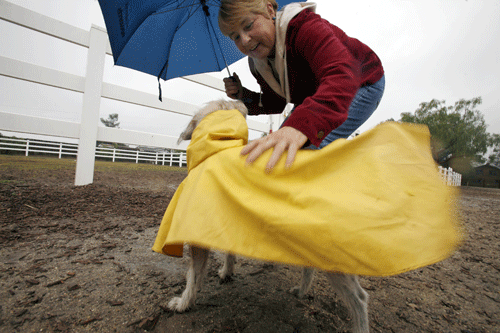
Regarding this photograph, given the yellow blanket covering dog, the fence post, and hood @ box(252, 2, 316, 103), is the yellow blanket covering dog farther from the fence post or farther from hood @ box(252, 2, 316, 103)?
the fence post

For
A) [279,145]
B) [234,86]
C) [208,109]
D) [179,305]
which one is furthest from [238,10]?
[179,305]

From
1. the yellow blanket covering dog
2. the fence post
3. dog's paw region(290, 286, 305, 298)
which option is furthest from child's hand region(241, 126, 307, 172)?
the fence post

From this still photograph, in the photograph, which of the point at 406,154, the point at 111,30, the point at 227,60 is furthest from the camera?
the point at 227,60

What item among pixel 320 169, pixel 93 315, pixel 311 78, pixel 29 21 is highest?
pixel 29 21

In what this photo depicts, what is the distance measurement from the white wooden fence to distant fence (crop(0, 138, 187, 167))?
626 cm

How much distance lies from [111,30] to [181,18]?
67 cm

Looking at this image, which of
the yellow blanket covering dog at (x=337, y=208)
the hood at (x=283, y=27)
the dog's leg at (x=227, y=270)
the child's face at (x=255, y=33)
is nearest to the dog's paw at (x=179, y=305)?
the dog's leg at (x=227, y=270)

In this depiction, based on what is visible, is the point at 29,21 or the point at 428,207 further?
the point at 29,21

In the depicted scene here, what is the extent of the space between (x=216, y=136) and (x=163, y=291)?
3.80 ft

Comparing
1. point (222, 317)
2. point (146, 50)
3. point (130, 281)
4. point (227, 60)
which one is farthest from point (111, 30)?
point (222, 317)

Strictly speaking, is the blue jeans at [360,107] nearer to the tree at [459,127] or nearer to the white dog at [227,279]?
the white dog at [227,279]

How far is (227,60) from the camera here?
2.66 metres

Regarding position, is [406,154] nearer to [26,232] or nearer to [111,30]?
[111,30]

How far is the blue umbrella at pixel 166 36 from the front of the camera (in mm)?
1955
